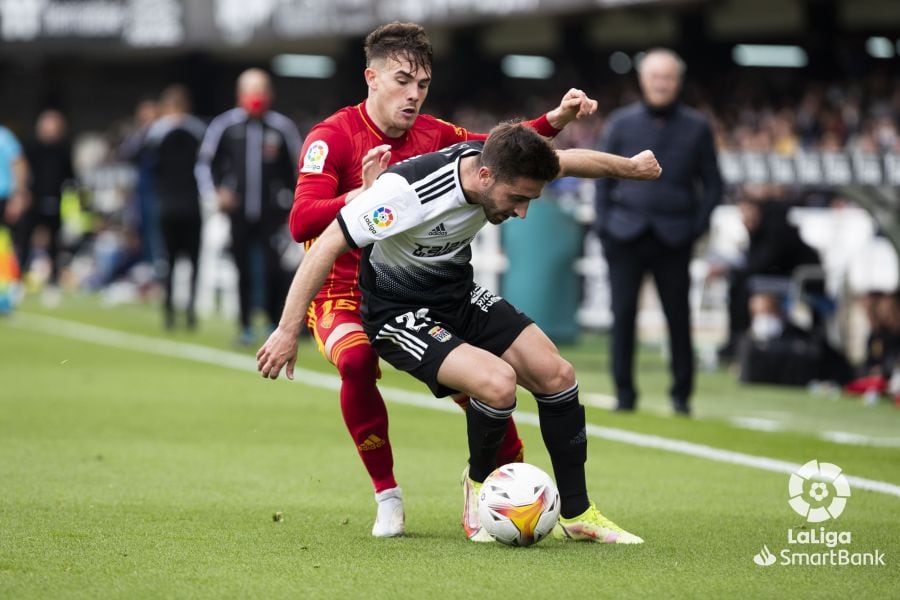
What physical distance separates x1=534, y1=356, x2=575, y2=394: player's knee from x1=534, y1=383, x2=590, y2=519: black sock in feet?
0.09

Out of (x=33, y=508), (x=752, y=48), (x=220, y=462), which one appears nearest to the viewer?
(x=33, y=508)

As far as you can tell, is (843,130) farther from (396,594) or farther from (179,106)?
(396,594)

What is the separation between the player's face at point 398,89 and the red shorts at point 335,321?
0.78 metres

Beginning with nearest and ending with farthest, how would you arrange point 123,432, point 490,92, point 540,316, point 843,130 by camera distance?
point 123,432
point 540,316
point 843,130
point 490,92

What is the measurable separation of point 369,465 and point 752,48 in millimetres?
25183

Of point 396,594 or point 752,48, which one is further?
point 752,48

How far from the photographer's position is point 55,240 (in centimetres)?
2330

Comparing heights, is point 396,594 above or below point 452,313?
below

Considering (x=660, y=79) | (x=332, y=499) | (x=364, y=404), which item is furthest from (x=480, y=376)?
(x=660, y=79)

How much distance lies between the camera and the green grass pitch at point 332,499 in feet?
17.0

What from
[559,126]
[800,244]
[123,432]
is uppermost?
[559,126]

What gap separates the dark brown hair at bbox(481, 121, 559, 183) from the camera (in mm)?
5598

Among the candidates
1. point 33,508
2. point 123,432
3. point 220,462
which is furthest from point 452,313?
point 123,432

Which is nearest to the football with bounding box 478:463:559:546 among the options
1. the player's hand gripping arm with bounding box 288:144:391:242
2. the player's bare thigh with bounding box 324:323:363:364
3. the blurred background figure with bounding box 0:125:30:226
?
the player's bare thigh with bounding box 324:323:363:364
